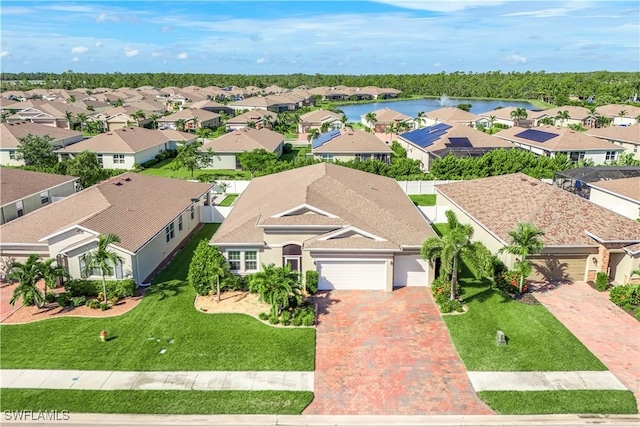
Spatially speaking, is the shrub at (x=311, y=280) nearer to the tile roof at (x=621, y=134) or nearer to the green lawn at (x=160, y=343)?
the green lawn at (x=160, y=343)

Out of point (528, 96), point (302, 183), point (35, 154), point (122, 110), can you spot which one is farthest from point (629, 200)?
point (528, 96)

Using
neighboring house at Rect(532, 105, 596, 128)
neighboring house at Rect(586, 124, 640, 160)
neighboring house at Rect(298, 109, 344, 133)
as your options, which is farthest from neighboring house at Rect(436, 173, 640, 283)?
neighboring house at Rect(532, 105, 596, 128)

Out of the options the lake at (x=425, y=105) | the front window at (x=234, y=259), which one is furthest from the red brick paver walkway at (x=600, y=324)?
the lake at (x=425, y=105)

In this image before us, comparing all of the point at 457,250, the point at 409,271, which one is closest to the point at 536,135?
the point at 409,271

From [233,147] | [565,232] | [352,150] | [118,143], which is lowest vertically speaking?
[565,232]

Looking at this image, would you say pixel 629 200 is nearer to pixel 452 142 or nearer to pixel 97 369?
pixel 452 142

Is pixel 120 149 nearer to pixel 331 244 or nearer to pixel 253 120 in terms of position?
pixel 253 120

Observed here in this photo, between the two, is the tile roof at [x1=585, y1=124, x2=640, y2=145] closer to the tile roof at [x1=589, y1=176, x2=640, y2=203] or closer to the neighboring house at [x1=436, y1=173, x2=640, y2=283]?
the tile roof at [x1=589, y1=176, x2=640, y2=203]
